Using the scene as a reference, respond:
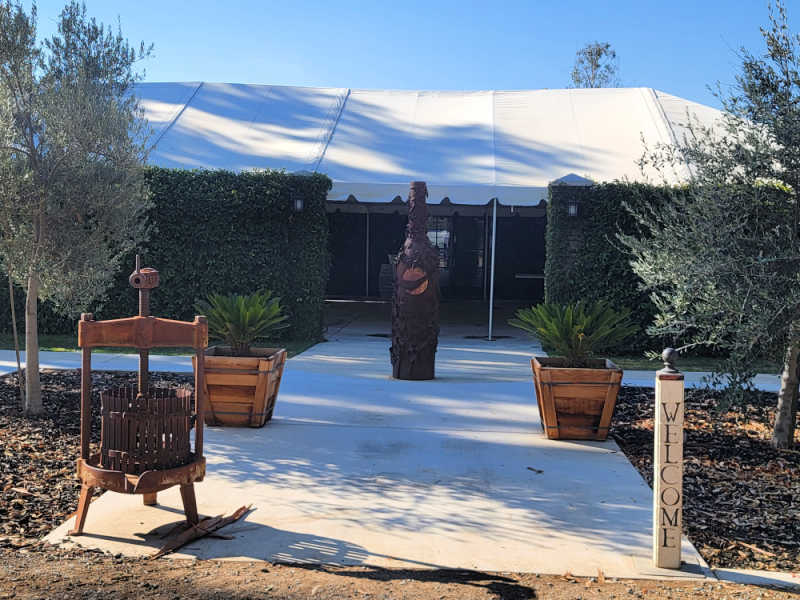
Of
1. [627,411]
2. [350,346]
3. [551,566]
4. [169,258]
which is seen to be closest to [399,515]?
[551,566]

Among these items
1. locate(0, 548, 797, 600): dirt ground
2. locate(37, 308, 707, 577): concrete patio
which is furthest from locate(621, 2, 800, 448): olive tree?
locate(0, 548, 797, 600): dirt ground

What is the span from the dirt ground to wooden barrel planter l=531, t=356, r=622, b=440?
2.46 metres

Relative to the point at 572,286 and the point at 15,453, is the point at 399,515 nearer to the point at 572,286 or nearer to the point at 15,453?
the point at 15,453

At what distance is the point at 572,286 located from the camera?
36.0ft

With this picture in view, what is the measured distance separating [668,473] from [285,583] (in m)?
1.78

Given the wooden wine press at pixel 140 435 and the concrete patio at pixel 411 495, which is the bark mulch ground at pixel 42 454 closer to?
the concrete patio at pixel 411 495

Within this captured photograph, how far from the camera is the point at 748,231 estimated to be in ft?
18.7

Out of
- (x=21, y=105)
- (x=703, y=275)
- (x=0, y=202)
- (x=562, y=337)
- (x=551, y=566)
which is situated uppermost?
(x=21, y=105)

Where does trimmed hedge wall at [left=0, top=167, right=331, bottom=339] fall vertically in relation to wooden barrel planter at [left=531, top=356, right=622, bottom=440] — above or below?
above

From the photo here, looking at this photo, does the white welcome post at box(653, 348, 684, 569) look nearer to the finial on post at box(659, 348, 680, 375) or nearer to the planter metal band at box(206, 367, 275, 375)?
the finial on post at box(659, 348, 680, 375)

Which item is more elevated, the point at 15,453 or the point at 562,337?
the point at 562,337

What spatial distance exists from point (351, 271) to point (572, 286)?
9.63 m

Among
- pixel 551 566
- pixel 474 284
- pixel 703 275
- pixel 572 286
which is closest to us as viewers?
pixel 551 566

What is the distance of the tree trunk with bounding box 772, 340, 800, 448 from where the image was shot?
20.1 ft
